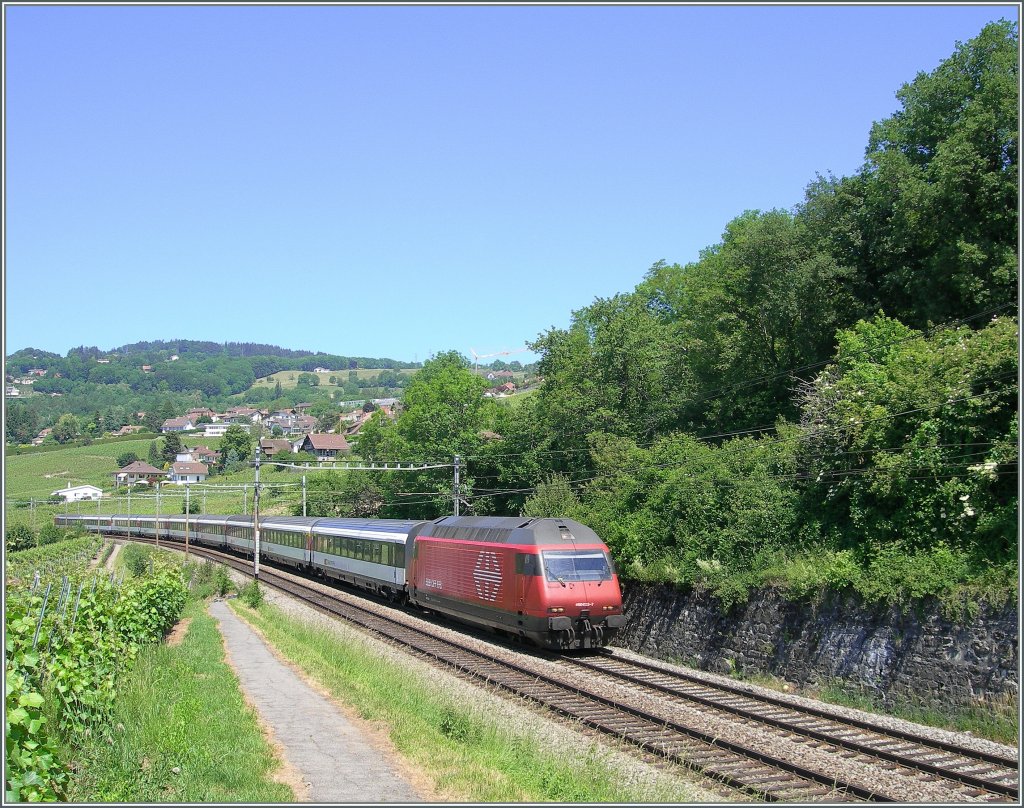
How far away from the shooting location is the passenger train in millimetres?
23562

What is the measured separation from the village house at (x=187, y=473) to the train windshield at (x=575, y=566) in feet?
396

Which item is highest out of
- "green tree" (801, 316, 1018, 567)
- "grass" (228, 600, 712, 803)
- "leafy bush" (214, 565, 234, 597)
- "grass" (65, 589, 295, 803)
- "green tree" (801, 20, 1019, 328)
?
"green tree" (801, 20, 1019, 328)

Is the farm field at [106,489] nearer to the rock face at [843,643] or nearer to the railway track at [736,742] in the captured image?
the rock face at [843,643]

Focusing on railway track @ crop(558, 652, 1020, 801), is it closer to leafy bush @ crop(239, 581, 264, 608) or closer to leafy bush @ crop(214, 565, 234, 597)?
leafy bush @ crop(239, 581, 264, 608)

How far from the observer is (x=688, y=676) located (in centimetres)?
2077

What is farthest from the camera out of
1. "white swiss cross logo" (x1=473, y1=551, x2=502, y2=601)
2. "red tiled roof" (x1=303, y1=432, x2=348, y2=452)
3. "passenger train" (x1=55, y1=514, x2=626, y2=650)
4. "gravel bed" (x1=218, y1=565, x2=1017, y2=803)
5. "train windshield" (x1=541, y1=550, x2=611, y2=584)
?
"red tiled roof" (x1=303, y1=432, x2=348, y2=452)

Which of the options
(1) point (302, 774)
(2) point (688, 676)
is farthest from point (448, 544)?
(1) point (302, 774)

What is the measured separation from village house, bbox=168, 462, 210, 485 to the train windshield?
12066cm

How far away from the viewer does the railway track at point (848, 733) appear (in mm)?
12867

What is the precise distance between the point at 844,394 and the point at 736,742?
13.9 metres

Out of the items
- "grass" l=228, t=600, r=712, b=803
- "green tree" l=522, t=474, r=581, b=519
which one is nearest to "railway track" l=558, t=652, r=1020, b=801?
"grass" l=228, t=600, r=712, b=803

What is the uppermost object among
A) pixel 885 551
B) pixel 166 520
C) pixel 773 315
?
pixel 773 315

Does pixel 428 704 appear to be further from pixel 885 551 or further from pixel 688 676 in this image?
pixel 885 551

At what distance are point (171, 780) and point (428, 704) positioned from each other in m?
6.56
